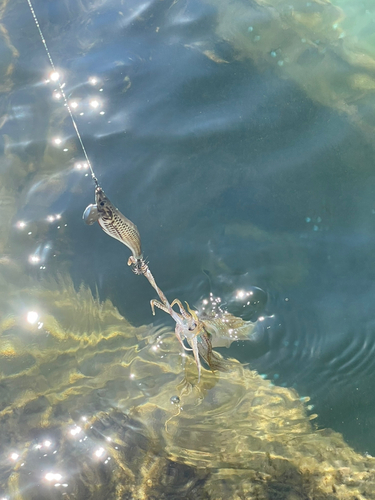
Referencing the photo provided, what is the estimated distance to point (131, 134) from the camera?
5129mm

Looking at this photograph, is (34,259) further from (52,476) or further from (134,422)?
(52,476)

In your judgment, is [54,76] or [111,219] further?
[54,76]

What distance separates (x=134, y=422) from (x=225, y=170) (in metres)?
2.69

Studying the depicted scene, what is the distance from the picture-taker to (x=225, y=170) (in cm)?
477

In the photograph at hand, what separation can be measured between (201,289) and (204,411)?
1.11 metres

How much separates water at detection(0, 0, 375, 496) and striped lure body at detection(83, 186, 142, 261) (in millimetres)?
1572

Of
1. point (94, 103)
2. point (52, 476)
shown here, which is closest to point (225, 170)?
point (94, 103)

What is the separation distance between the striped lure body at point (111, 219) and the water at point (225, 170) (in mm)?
1572

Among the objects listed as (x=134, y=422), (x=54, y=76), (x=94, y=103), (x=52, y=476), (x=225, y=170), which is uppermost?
(x=54, y=76)

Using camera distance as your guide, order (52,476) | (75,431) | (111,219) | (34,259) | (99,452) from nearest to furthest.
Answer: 1. (111,219)
2. (52,476)
3. (99,452)
4. (75,431)
5. (34,259)

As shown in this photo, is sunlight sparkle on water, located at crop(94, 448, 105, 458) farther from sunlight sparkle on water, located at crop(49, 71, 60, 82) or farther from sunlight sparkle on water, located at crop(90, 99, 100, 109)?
sunlight sparkle on water, located at crop(49, 71, 60, 82)

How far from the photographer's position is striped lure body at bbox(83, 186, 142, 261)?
8.72ft

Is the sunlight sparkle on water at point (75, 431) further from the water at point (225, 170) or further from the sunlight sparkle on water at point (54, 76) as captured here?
the sunlight sparkle on water at point (54, 76)

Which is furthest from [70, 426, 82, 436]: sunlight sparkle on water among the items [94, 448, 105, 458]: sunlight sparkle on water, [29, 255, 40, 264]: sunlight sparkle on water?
[29, 255, 40, 264]: sunlight sparkle on water
